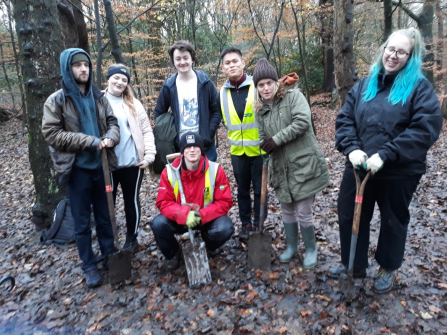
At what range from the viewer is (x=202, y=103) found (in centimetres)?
365

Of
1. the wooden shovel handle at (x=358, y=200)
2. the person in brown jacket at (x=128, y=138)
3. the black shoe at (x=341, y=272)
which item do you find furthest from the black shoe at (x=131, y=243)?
the wooden shovel handle at (x=358, y=200)

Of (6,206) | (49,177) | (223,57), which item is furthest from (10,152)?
(223,57)

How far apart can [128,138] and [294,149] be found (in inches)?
74.9

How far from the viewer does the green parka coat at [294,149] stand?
3.04 metres

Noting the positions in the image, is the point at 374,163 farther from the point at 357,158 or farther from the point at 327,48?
the point at 327,48

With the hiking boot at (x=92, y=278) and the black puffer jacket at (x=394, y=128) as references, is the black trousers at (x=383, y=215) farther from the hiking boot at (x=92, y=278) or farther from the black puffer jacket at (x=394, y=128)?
the hiking boot at (x=92, y=278)

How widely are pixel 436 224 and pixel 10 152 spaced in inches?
550

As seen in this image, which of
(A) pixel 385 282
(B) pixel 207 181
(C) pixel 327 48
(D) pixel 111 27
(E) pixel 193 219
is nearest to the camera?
(A) pixel 385 282

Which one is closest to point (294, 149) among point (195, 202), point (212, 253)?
point (195, 202)

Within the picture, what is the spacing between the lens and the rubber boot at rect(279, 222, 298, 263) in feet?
11.4

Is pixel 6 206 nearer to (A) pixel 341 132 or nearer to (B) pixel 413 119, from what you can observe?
(A) pixel 341 132

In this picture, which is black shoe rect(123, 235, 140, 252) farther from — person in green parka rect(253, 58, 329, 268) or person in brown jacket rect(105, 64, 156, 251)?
person in green parka rect(253, 58, 329, 268)

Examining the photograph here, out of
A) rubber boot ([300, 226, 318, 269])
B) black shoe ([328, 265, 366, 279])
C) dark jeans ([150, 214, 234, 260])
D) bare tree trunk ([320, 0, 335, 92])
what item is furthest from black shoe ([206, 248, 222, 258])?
bare tree trunk ([320, 0, 335, 92])

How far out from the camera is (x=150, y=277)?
347 cm
